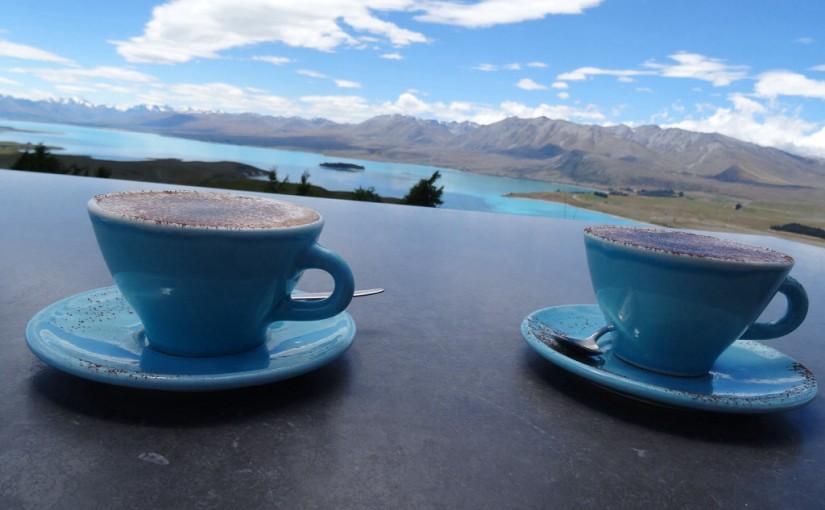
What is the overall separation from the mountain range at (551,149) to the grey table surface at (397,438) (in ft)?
24.6

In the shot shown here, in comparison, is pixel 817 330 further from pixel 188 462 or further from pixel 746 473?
pixel 188 462

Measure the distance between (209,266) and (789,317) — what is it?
470mm

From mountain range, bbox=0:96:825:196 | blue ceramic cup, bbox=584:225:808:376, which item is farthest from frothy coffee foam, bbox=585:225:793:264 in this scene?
mountain range, bbox=0:96:825:196

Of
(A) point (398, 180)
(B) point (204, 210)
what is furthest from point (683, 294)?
(A) point (398, 180)

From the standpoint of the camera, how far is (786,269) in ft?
1.40

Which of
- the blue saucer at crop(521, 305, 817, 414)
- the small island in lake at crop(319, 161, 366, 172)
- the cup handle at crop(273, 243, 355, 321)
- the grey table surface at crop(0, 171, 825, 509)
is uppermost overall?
the cup handle at crop(273, 243, 355, 321)

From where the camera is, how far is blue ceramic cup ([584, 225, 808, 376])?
42 cm

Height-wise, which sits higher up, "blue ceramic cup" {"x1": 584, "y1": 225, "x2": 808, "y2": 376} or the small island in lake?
"blue ceramic cup" {"x1": 584, "y1": 225, "x2": 808, "y2": 376}

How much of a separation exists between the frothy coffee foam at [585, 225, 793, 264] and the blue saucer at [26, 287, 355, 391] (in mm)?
235

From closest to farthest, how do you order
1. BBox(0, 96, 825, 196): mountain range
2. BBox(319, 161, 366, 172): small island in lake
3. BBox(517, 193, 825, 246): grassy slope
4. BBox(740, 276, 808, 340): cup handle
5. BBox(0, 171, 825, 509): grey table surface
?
BBox(0, 171, 825, 509): grey table surface → BBox(740, 276, 808, 340): cup handle → BBox(517, 193, 825, 246): grassy slope → BBox(319, 161, 366, 172): small island in lake → BBox(0, 96, 825, 196): mountain range

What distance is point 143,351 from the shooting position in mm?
409

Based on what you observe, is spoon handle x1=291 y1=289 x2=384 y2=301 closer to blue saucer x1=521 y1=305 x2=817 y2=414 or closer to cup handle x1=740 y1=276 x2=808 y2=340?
blue saucer x1=521 y1=305 x2=817 y2=414


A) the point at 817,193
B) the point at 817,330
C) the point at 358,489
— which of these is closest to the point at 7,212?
the point at 358,489

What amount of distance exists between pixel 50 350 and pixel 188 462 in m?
0.15
